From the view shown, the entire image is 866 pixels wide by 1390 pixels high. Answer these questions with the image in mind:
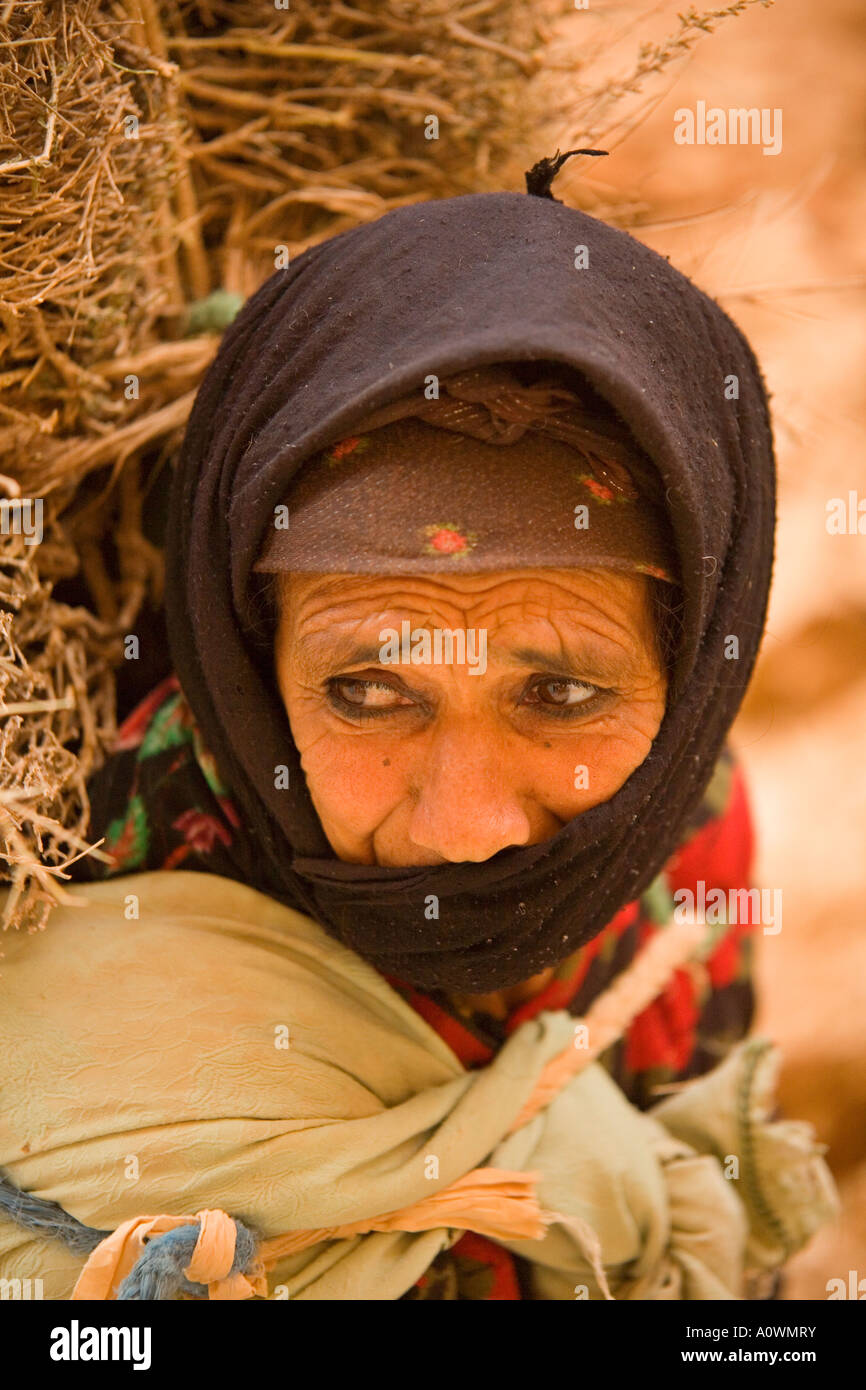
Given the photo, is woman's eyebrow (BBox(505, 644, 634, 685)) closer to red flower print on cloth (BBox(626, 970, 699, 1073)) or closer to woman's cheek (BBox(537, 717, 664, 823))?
woman's cheek (BBox(537, 717, 664, 823))

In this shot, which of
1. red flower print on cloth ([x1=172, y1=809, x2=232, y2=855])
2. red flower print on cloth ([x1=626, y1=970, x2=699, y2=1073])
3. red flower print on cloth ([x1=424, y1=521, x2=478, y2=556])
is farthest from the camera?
red flower print on cloth ([x1=626, y1=970, x2=699, y2=1073])

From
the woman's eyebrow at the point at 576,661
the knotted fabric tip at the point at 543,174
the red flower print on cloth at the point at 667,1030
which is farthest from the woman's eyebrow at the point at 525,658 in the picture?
the red flower print on cloth at the point at 667,1030

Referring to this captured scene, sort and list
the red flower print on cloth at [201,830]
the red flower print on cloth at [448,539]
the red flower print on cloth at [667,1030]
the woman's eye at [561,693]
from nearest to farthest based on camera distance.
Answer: the red flower print on cloth at [448,539] → the woman's eye at [561,693] → the red flower print on cloth at [201,830] → the red flower print on cloth at [667,1030]

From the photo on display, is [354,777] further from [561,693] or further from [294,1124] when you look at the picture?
[294,1124]

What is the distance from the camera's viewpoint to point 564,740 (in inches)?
53.2

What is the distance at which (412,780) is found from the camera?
1.36 metres

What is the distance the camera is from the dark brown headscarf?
122 centimetres

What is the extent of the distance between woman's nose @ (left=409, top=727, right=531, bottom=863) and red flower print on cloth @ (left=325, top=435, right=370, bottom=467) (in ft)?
1.01

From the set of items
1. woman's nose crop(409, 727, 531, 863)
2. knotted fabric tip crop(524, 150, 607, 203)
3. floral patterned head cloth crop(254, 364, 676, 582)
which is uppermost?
knotted fabric tip crop(524, 150, 607, 203)

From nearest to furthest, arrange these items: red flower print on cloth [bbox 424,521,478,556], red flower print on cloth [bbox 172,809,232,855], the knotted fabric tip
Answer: red flower print on cloth [bbox 424,521,478,556]
the knotted fabric tip
red flower print on cloth [bbox 172,809,232,855]

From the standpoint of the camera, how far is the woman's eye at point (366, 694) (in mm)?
1349

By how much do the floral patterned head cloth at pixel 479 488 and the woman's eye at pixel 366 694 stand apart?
166 mm

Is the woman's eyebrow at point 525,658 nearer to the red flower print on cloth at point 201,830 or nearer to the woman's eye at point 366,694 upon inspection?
the woman's eye at point 366,694

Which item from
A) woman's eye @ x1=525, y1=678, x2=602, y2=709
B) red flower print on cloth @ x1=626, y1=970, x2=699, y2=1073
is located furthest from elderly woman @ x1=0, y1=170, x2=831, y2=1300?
red flower print on cloth @ x1=626, y1=970, x2=699, y2=1073
